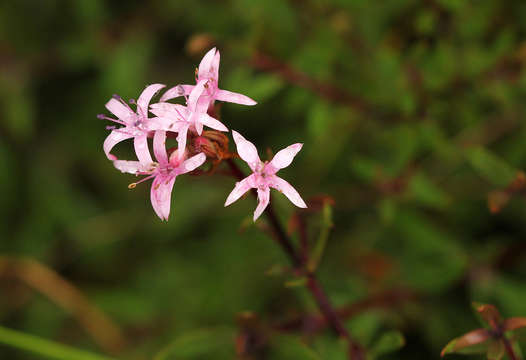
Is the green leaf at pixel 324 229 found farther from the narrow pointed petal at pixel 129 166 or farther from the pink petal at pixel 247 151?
the narrow pointed petal at pixel 129 166

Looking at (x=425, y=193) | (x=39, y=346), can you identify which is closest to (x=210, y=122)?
(x=39, y=346)

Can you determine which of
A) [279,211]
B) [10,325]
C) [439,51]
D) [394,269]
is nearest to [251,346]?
[279,211]

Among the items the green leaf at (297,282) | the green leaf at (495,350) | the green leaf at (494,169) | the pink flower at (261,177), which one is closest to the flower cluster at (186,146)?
the pink flower at (261,177)

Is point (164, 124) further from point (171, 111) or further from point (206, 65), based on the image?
point (206, 65)

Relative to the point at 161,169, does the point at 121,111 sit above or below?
above

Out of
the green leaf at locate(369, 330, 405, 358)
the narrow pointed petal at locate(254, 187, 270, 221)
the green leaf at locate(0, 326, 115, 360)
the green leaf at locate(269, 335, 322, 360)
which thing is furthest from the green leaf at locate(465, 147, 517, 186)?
the green leaf at locate(0, 326, 115, 360)

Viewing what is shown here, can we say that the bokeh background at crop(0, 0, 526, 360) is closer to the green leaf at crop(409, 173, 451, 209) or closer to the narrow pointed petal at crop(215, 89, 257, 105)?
the green leaf at crop(409, 173, 451, 209)
